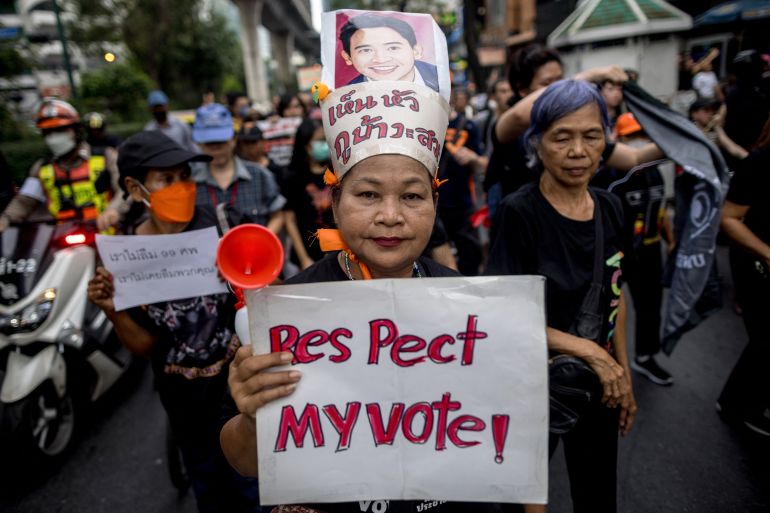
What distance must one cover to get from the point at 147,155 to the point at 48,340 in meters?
1.80

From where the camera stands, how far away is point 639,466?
320cm

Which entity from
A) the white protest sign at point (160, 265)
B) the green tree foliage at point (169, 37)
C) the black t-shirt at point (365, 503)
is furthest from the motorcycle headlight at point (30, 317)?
the green tree foliage at point (169, 37)

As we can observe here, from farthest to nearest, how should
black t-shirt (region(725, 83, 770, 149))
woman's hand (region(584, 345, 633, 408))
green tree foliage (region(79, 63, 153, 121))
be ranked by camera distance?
1. green tree foliage (region(79, 63, 153, 121))
2. black t-shirt (region(725, 83, 770, 149))
3. woman's hand (region(584, 345, 633, 408))

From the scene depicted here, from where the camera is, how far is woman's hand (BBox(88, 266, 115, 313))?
2223 millimetres

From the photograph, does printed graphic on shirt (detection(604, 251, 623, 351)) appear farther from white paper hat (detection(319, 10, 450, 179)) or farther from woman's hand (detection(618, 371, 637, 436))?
white paper hat (detection(319, 10, 450, 179))

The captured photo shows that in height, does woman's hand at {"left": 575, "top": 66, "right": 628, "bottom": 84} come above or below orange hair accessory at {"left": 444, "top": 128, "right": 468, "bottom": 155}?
above

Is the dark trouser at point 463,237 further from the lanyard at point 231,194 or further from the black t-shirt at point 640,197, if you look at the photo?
the lanyard at point 231,194

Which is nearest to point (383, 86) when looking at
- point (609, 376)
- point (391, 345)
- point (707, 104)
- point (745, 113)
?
point (391, 345)

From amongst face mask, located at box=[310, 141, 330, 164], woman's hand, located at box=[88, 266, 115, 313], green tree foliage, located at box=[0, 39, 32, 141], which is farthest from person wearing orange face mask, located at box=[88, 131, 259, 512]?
green tree foliage, located at box=[0, 39, 32, 141]

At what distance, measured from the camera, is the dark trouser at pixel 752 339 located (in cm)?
305

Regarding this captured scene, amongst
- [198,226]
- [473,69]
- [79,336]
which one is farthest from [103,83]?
[198,226]

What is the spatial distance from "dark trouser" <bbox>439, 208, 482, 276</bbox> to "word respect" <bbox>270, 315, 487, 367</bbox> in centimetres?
377

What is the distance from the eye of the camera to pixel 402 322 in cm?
128

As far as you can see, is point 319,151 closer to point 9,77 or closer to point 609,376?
point 609,376
